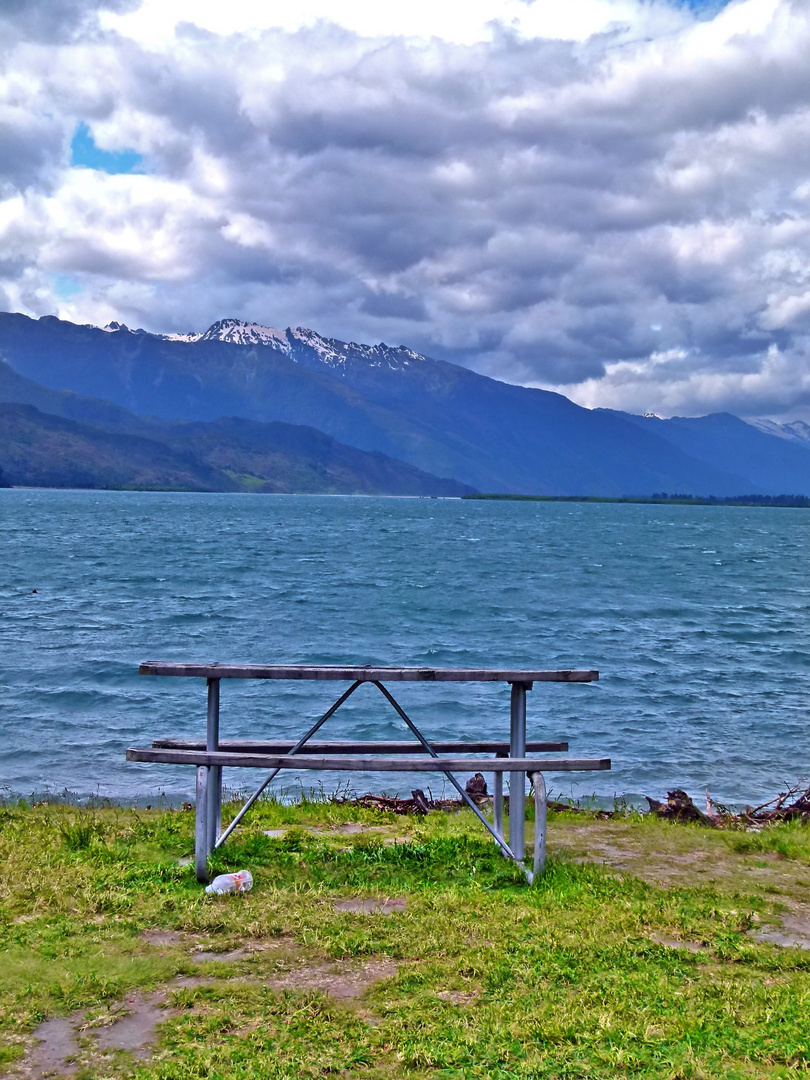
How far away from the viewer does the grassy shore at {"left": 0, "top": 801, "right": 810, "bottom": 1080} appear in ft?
17.4

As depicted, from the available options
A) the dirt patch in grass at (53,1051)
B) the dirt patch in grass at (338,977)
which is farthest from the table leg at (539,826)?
the dirt patch in grass at (53,1051)

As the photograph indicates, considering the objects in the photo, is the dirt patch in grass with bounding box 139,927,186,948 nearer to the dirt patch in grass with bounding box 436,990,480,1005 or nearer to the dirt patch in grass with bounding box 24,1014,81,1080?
the dirt patch in grass with bounding box 24,1014,81,1080

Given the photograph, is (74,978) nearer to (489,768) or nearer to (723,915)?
(489,768)

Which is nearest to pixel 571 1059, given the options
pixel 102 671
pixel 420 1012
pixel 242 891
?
pixel 420 1012

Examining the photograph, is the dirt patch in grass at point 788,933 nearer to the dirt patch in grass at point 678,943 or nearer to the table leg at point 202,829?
the dirt patch in grass at point 678,943

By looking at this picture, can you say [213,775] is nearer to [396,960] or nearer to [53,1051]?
[396,960]

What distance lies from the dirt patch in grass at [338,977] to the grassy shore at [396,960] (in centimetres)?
2

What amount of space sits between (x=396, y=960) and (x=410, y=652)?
3105 centimetres

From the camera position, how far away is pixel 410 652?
37688 millimetres

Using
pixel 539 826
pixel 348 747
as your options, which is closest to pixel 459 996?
pixel 539 826

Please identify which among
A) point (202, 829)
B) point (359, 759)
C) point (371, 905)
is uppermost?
point (359, 759)

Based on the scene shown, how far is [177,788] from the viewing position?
18656 mm

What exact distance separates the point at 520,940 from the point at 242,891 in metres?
2.44

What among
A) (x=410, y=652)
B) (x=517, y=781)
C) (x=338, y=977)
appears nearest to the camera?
(x=338, y=977)
